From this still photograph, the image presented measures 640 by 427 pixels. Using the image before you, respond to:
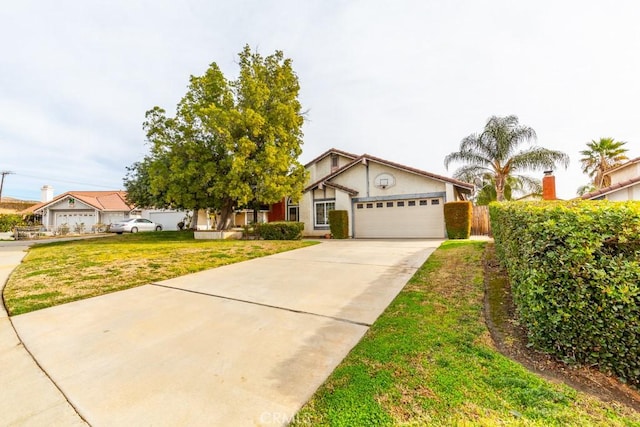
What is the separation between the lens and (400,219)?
53.8 ft

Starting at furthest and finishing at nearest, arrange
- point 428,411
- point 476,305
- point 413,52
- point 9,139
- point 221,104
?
point 9,139, point 221,104, point 413,52, point 476,305, point 428,411

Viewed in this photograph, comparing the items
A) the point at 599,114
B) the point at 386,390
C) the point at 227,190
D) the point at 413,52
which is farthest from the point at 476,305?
the point at 599,114

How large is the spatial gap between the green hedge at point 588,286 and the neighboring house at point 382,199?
13473mm

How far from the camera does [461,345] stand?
280 cm

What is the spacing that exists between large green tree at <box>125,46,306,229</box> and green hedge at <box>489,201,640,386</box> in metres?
13.2

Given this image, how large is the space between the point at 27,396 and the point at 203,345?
1.38 meters

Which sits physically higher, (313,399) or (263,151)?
(263,151)

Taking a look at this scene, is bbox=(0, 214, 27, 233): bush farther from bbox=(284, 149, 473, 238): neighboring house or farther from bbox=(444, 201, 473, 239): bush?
bbox=(444, 201, 473, 239): bush

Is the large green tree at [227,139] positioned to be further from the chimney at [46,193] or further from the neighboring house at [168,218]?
the chimney at [46,193]

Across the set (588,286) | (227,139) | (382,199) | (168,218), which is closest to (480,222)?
(382,199)

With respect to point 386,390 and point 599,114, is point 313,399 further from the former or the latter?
point 599,114

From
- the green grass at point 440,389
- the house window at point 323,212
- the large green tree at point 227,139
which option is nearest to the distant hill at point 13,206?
the large green tree at point 227,139

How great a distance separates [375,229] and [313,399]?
15243 millimetres

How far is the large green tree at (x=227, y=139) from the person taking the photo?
565 inches
